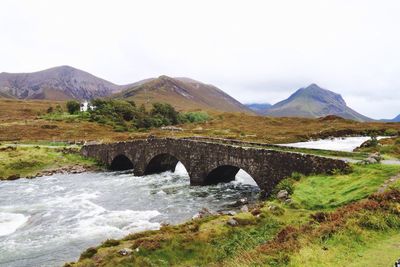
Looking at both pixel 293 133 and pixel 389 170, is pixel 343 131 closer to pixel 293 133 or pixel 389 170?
pixel 293 133

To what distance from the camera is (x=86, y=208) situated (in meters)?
36.0

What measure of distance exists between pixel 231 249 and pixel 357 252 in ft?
20.8

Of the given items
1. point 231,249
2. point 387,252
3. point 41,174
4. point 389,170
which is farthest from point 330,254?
point 41,174

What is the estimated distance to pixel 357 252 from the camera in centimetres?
1384

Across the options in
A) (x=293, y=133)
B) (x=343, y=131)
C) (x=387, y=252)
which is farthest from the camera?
(x=293, y=133)

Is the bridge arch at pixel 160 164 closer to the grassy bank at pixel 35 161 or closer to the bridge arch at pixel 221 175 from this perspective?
the bridge arch at pixel 221 175

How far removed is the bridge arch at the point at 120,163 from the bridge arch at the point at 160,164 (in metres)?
7.46

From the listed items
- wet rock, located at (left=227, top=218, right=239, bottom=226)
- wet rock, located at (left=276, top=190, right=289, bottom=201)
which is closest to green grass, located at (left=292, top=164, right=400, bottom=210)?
wet rock, located at (left=276, top=190, right=289, bottom=201)

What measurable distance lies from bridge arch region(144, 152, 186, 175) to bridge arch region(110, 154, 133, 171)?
294 inches

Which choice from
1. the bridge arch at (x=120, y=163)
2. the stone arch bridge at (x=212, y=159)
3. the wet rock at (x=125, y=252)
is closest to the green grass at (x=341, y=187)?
the stone arch bridge at (x=212, y=159)

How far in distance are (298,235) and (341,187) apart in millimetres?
8772

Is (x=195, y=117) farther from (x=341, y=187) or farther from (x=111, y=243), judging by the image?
(x=111, y=243)

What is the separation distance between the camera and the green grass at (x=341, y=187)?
22047mm

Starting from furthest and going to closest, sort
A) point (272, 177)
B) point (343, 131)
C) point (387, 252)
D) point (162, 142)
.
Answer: point (343, 131)
point (162, 142)
point (272, 177)
point (387, 252)
